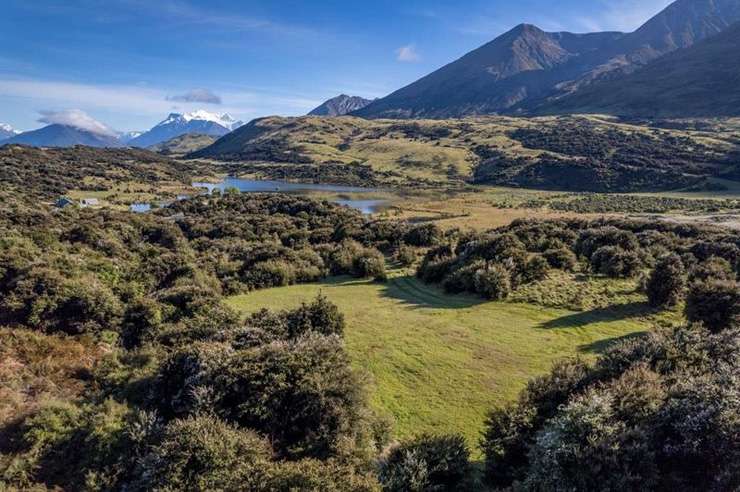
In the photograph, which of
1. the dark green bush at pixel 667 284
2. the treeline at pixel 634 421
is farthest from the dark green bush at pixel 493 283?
the treeline at pixel 634 421


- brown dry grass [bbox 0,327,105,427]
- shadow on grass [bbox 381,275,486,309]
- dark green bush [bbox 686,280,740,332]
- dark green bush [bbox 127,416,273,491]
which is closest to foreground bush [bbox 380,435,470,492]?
dark green bush [bbox 127,416,273,491]


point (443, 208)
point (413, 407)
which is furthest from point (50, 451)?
point (443, 208)

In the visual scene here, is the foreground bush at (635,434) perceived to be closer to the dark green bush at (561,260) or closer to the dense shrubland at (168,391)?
the dense shrubland at (168,391)

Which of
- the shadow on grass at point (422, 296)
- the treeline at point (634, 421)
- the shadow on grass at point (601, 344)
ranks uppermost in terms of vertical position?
the treeline at point (634, 421)

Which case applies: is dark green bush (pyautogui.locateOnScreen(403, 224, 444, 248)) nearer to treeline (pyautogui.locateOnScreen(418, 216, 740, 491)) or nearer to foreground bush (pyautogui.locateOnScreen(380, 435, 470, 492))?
treeline (pyautogui.locateOnScreen(418, 216, 740, 491))

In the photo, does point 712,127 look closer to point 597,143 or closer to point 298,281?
point 597,143

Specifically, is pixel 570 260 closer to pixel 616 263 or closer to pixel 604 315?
pixel 616 263

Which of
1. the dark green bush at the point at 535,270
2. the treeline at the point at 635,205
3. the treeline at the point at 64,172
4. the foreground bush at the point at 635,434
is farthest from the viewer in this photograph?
the treeline at the point at 64,172

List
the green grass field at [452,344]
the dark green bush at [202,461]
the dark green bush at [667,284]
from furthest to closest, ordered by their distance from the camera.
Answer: the dark green bush at [667,284] → the green grass field at [452,344] → the dark green bush at [202,461]

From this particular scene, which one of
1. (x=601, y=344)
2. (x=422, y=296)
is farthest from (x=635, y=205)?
(x=601, y=344)
